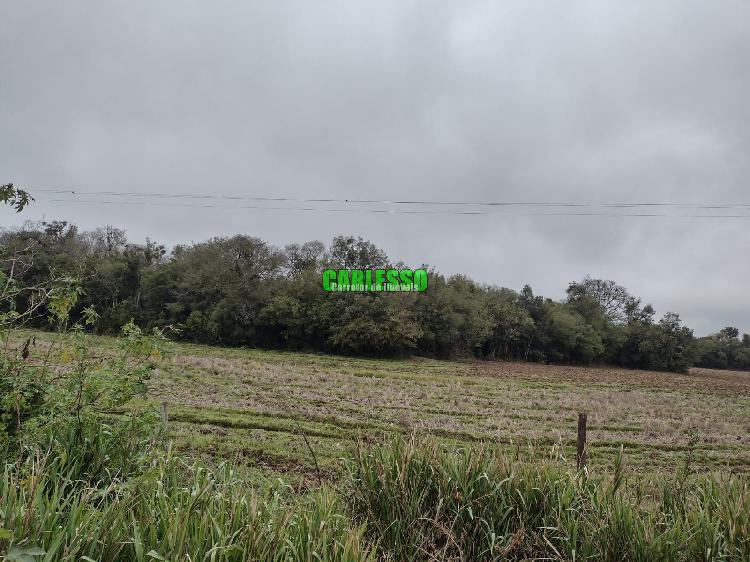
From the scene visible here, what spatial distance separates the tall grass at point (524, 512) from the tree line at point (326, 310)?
35.6m

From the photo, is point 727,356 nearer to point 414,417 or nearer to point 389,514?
point 414,417

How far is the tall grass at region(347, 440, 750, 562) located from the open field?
0.52m

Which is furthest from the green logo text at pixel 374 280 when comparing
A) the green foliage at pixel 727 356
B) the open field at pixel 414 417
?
the green foliage at pixel 727 356

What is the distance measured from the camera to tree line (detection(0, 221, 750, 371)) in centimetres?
4144

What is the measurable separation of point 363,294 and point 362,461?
124 ft

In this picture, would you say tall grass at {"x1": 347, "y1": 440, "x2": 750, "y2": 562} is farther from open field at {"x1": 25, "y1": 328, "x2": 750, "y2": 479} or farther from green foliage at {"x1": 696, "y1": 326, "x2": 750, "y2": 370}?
green foliage at {"x1": 696, "y1": 326, "x2": 750, "y2": 370}

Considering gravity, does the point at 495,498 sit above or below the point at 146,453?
below

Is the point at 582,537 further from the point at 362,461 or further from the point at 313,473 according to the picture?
the point at 313,473

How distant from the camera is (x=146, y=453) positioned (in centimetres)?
385

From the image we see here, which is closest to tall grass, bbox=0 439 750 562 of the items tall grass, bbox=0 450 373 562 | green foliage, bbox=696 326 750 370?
tall grass, bbox=0 450 373 562

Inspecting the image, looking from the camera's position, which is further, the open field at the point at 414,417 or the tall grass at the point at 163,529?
the open field at the point at 414,417

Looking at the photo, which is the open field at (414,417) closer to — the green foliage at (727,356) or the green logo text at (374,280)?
the green logo text at (374,280)

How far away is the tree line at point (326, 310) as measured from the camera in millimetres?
41438

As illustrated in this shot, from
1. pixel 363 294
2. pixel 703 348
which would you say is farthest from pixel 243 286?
pixel 703 348
